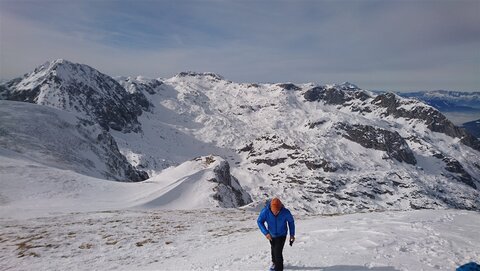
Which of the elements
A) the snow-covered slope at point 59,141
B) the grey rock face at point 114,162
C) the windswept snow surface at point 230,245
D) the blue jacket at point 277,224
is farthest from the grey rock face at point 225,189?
the blue jacket at point 277,224

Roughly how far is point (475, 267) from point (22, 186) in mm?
39581

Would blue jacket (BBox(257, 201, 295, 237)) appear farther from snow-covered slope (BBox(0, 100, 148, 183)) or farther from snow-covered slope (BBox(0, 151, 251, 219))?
snow-covered slope (BBox(0, 100, 148, 183))

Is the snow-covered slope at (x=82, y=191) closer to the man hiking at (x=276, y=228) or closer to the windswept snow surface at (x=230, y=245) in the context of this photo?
the windswept snow surface at (x=230, y=245)

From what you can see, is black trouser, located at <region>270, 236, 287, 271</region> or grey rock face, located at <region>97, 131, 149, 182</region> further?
grey rock face, located at <region>97, 131, 149, 182</region>

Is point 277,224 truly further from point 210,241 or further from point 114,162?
point 114,162

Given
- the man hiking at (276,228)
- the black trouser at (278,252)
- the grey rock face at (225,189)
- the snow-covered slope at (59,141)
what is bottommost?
the grey rock face at (225,189)

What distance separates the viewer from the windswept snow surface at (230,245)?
13.2 metres

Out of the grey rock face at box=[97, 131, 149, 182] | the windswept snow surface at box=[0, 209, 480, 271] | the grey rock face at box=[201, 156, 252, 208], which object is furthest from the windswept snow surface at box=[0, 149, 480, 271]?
the grey rock face at box=[97, 131, 149, 182]

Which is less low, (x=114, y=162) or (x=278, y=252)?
(x=114, y=162)

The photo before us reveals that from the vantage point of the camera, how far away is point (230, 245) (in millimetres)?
17547

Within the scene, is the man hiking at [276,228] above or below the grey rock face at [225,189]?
above

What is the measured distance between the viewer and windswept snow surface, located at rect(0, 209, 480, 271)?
13.2 m

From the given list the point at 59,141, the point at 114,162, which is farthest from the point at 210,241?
the point at 114,162

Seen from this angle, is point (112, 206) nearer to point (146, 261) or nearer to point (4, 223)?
point (4, 223)
